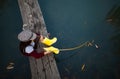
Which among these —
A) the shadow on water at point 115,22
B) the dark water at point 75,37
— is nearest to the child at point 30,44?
the dark water at point 75,37

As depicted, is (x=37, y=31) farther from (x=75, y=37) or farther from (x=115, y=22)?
(x=115, y=22)

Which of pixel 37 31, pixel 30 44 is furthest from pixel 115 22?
pixel 30 44

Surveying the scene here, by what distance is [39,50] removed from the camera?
10.8 ft

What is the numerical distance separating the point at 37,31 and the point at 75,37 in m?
0.90

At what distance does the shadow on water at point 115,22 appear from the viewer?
12.9 ft

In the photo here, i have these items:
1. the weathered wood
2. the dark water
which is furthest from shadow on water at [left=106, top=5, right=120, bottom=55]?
the weathered wood

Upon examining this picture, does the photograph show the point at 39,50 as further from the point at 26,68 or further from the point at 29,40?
the point at 26,68

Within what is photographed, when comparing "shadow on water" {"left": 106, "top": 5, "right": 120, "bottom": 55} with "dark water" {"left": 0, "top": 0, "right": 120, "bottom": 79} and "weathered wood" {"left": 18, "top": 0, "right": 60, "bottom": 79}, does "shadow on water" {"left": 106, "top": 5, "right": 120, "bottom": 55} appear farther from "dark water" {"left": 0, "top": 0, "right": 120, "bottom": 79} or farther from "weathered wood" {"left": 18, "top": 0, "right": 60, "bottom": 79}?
"weathered wood" {"left": 18, "top": 0, "right": 60, "bottom": 79}

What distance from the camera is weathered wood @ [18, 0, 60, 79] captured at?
348 cm

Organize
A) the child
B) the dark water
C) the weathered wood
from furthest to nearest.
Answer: the dark water → the weathered wood → the child

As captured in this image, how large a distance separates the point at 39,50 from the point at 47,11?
182 centimetres

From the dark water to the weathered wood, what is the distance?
1.64ft

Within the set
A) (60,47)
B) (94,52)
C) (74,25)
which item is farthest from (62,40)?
(94,52)

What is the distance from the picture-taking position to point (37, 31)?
3.81 metres
